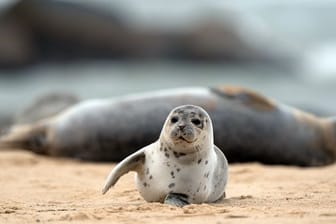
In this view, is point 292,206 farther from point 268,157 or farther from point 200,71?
point 200,71

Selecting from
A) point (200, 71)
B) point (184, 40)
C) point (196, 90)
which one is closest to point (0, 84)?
point (200, 71)

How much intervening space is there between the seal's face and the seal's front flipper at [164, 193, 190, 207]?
0.33 m

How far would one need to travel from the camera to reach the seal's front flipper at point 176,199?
4.96 metres

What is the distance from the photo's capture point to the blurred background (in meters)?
22.2

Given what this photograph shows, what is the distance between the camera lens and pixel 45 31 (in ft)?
94.4

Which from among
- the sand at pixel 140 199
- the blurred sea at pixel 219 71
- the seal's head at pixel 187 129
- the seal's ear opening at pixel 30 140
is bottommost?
the sand at pixel 140 199

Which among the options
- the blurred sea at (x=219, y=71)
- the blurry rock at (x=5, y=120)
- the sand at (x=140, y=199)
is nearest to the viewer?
the sand at (x=140, y=199)

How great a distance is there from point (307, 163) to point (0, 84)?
1581cm

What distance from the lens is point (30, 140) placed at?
9258mm

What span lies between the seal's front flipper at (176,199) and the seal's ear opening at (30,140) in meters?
4.25

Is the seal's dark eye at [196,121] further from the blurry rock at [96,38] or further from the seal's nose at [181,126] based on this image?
the blurry rock at [96,38]

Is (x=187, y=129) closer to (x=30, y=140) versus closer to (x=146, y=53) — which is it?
(x=30, y=140)

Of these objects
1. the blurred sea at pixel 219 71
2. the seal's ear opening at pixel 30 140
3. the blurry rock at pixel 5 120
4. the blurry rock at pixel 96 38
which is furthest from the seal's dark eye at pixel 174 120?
the blurry rock at pixel 96 38

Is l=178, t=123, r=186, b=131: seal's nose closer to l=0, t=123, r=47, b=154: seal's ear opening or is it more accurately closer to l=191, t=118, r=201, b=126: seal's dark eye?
Result: l=191, t=118, r=201, b=126: seal's dark eye
